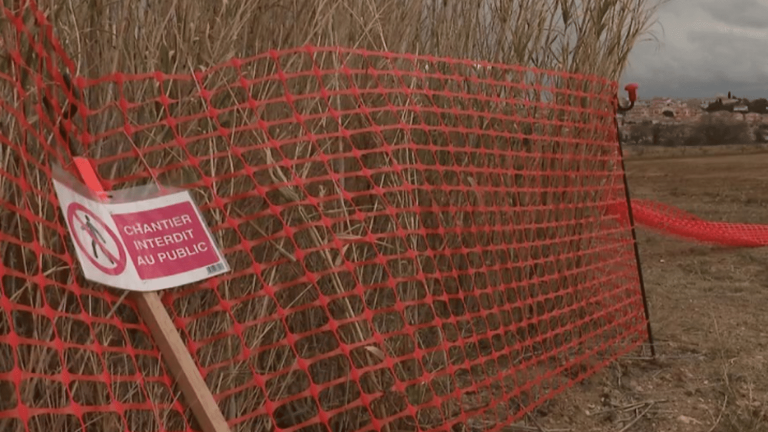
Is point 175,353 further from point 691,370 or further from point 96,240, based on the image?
point 691,370

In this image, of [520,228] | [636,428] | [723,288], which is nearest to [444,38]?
[520,228]

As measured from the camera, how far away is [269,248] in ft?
6.90

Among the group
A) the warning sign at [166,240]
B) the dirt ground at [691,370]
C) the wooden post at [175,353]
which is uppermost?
the warning sign at [166,240]

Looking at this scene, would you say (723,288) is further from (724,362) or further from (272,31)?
(272,31)

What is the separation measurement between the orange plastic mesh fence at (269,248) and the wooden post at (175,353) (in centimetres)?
5

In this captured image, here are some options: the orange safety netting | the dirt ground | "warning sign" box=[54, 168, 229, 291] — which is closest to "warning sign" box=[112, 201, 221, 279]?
"warning sign" box=[54, 168, 229, 291]

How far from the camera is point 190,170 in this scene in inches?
77.0

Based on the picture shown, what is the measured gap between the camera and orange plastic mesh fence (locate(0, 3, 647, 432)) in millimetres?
1699

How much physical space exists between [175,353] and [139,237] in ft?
0.98

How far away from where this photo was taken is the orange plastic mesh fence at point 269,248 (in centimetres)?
170

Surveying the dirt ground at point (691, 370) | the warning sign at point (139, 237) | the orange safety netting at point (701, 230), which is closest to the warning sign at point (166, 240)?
the warning sign at point (139, 237)

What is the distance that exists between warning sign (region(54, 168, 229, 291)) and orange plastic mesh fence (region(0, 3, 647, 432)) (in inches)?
2.1

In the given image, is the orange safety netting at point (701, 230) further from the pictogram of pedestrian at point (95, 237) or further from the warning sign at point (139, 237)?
the pictogram of pedestrian at point (95, 237)

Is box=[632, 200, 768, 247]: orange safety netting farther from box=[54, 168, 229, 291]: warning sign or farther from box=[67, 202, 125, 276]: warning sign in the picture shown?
box=[67, 202, 125, 276]: warning sign
